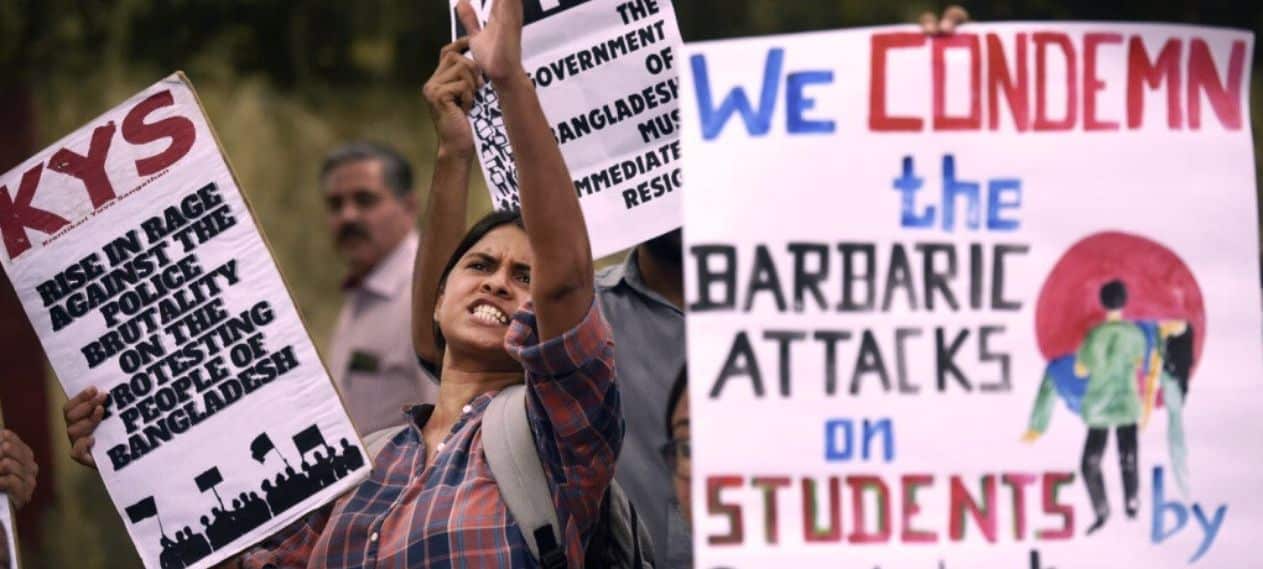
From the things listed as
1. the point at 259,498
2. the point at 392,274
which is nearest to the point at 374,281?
the point at 392,274

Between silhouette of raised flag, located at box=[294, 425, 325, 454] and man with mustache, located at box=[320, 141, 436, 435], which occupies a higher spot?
silhouette of raised flag, located at box=[294, 425, 325, 454]

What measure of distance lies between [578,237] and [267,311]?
0.68m

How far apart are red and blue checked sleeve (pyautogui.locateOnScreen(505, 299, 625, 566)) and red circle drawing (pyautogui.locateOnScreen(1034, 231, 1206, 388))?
0.68m

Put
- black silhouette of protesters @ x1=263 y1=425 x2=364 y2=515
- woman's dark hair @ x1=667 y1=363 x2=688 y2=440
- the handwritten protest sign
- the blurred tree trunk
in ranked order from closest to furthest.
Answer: the handwritten protest sign → black silhouette of protesters @ x1=263 y1=425 x2=364 y2=515 → woman's dark hair @ x1=667 y1=363 x2=688 y2=440 → the blurred tree trunk

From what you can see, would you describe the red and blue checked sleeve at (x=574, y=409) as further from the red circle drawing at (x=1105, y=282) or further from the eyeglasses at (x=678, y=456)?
the red circle drawing at (x=1105, y=282)

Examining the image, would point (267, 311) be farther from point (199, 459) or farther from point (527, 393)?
point (527, 393)

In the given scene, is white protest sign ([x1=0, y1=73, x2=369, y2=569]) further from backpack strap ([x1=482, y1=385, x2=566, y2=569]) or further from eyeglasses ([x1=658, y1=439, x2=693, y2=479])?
eyeglasses ([x1=658, y1=439, x2=693, y2=479])

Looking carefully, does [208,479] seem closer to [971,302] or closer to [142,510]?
[142,510]

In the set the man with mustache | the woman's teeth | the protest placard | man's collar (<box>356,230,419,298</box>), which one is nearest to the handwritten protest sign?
the woman's teeth

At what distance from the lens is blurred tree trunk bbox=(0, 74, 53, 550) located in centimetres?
793

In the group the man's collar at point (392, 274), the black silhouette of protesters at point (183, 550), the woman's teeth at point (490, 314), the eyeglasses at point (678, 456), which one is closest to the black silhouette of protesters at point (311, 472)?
the black silhouette of protesters at point (183, 550)

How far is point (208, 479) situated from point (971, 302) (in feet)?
4.49

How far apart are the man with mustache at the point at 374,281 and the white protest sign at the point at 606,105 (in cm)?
140

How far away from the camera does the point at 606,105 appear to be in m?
4.54
